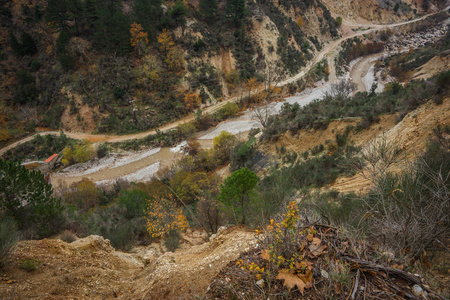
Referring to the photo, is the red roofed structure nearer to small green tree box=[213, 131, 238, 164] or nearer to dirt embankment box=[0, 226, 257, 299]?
small green tree box=[213, 131, 238, 164]

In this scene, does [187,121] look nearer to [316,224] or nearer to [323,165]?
[323,165]

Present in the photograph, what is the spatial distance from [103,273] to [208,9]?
187 ft

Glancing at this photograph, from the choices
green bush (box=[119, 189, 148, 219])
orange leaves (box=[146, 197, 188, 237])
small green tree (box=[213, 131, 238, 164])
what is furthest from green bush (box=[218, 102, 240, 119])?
orange leaves (box=[146, 197, 188, 237])

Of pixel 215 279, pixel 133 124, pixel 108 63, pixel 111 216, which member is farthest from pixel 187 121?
pixel 215 279

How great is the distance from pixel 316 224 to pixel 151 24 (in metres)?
51.5

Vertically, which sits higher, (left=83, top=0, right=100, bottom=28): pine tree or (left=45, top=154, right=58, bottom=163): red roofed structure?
(left=83, top=0, right=100, bottom=28): pine tree

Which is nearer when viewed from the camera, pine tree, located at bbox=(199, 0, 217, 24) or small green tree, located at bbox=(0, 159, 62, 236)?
small green tree, located at bbox=(0, 159, 62, 236)

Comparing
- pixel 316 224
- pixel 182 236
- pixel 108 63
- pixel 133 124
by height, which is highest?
pixel 108 63

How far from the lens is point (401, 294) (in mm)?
3545

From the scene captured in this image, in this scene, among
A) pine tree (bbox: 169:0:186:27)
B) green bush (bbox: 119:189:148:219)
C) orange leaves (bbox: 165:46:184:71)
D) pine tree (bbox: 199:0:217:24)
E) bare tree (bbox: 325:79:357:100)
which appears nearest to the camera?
green bush (bbox: 119:189:148:219)

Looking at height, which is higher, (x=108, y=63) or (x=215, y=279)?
(x=108, y=63)

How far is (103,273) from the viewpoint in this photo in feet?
25.3

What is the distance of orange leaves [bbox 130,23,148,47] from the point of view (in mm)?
43000

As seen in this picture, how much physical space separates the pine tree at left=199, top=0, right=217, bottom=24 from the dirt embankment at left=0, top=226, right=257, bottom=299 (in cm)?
5530
